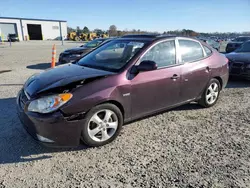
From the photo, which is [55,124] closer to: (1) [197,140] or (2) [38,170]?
(2) [38,170]

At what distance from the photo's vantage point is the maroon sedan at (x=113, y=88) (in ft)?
8.93

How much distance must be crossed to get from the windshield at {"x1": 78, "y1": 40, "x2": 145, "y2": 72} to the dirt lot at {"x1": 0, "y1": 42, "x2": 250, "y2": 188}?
3.88 feet

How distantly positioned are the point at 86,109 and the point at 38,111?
2.06 feet

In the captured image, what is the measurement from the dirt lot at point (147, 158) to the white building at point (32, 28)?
49778 mm

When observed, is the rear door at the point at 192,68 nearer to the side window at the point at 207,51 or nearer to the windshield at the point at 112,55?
the side window at the point at 207,51

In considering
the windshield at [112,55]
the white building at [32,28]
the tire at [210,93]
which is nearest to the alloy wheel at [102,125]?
the windshield at [112,55]

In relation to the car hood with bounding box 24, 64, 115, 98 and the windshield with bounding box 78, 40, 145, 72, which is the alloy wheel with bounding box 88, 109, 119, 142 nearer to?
the car hood with bounding box 24, 64, 115, 98

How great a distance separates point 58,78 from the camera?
321cm

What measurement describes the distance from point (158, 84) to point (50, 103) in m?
1.81

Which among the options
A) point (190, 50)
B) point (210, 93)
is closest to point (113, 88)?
point (190, 50)

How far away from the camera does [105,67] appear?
3.51m

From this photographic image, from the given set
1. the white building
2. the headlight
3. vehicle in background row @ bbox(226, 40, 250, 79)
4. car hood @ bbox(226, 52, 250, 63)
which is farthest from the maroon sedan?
the white building

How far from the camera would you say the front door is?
3342 millimetres

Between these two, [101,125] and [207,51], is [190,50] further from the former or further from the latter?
[101,125]
